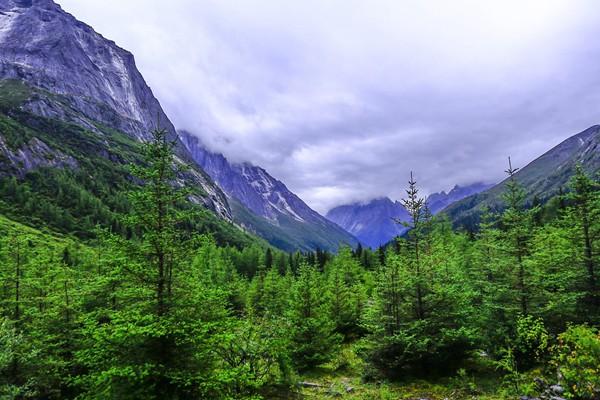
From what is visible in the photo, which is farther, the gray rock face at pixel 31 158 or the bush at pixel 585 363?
the gray rock face at pixel 31 158

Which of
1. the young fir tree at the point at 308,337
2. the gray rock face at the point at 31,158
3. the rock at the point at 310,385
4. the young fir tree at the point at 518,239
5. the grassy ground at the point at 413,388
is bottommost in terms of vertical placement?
the rock at the point at 310,385

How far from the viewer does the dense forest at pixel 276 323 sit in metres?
12.3

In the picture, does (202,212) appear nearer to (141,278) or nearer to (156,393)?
(141,278)

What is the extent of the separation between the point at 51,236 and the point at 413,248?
134403 mm

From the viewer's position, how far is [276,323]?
2042cm

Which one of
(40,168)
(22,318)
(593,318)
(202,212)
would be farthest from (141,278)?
(40,168)

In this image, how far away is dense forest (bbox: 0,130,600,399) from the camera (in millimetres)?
12266

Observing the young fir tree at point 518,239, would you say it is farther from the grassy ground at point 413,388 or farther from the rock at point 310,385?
the rock at point 310,385

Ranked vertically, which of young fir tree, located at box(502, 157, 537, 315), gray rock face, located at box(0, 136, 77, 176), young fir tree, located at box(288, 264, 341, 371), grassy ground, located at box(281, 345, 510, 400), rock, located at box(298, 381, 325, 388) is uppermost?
gray rock face, located at box(0, 136, 77, 176)

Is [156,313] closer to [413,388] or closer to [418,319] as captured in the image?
[413,388]

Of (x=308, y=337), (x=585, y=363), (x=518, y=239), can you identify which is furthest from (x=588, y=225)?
(x=308, y=337)

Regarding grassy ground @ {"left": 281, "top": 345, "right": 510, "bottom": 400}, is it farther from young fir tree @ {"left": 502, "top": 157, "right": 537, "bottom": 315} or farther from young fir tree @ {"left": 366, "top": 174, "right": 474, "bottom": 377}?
young fir tree @ {"left": 502, "top": 157, "right": 537, "bottom": 315}

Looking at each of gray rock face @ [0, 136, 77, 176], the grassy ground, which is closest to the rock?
the grassy ground

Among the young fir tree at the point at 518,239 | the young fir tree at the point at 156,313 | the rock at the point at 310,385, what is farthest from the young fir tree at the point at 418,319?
the young fir tree at the point at 156,313
